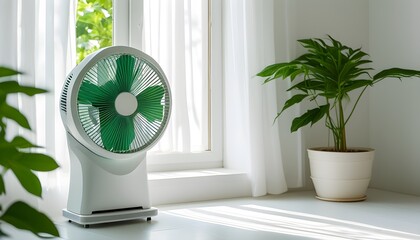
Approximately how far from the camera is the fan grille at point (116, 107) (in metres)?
2.19

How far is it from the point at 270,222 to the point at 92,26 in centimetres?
122

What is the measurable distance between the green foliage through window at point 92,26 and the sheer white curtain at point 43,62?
0.67 feet

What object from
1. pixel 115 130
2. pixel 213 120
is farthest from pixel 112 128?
pixel 213 120

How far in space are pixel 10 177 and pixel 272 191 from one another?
1372 millimetres

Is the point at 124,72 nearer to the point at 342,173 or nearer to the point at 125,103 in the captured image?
the point at 125,103

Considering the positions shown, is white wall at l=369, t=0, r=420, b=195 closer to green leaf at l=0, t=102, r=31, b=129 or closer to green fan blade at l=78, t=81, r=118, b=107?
green fan blade at l=78, t=81, r=118, b=107

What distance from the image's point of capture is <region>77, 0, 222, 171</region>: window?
2846 mm

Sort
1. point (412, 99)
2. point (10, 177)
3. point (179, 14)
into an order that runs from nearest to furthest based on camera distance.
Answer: point (10, 177), point (179, 14), point (412, 99)

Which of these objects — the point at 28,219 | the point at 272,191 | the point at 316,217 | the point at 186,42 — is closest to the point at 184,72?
the point at 186,42

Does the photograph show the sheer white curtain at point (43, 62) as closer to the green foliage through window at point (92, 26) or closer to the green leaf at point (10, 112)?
the green foliage through window at point (92, 26)

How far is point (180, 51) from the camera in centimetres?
305

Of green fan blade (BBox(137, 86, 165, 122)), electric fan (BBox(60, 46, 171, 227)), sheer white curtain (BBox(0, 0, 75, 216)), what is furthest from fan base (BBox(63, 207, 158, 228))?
green fan blade (BBox(137, 86, 165, 122))

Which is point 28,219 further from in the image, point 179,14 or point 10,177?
point 179,14

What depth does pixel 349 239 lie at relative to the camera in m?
2.12
